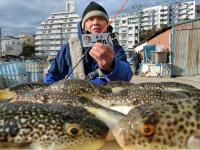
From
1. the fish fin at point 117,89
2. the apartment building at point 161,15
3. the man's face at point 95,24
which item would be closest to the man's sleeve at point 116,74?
the fish fin at point 117,89

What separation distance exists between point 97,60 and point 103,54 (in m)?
0.18

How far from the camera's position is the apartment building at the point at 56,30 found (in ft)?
411

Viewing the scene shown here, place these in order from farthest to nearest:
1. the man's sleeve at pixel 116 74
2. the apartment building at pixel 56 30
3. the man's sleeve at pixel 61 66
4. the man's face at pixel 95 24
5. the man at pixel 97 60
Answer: the apartment building at pixel 56 30
the man's sleeve at pixel 61 66
the man's face at pixel 95 24
the man's sleeve at pixel 116 74
the man at pixel 97 60

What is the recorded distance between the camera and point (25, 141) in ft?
5.24

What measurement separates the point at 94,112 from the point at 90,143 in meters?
0.29

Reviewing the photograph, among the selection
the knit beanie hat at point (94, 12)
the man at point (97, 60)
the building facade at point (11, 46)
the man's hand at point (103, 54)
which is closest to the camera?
the man's hand at point (103, 54)

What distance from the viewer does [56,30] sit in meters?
128

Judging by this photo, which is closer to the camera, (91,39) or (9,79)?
(91,39)

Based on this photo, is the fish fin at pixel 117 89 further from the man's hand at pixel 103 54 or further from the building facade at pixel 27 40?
the building facade at pixel 27 40

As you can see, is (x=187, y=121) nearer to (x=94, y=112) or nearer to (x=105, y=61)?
(x=94, y=112)

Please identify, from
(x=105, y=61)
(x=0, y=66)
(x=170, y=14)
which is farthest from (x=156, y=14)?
(x=105, y=61)

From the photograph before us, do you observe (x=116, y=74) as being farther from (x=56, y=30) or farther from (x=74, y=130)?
(x=56, y=30)

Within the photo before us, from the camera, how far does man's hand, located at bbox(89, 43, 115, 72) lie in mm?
2783

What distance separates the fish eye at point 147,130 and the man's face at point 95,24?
2.40 meters
